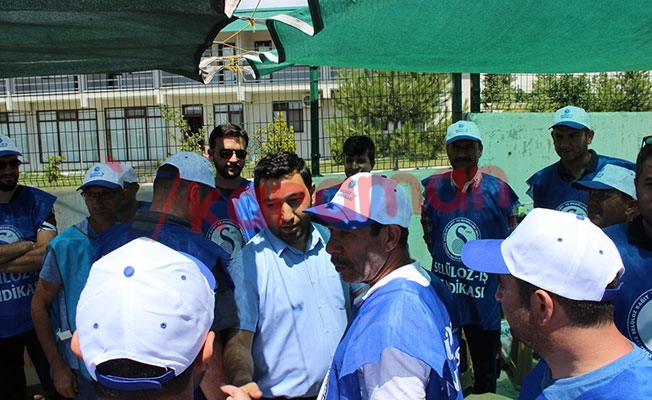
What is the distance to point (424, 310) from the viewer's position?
150 cm

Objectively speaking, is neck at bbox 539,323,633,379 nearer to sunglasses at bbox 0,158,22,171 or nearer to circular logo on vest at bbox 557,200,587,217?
circular logo on vest at bbox 557,200,587,217

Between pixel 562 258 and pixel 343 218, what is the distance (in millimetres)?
711

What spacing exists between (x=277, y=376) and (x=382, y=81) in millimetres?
5699

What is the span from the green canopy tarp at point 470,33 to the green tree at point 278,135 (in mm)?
4465

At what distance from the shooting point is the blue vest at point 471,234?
140 inches

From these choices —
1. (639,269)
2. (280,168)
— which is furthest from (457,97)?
(639,269)

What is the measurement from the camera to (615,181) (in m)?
2.74

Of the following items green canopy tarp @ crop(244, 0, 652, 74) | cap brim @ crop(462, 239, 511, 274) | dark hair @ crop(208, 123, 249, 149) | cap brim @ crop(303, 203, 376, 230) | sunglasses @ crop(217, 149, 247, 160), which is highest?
green canopy tarp @ crop(244, 0, 652, 74)

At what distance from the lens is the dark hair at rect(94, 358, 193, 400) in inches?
40.3

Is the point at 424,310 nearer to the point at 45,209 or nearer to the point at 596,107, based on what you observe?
the point at 45,209

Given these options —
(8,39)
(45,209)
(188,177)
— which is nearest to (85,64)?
(8,39)

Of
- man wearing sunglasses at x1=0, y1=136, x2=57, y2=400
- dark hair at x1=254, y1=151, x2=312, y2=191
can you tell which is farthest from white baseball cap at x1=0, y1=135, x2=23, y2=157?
dark hair at x1=254, y1=151, x2=312, y2=191

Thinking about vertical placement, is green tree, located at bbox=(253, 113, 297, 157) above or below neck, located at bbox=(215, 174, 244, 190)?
above

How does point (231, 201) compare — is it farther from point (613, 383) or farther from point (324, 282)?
point (613, 383)
